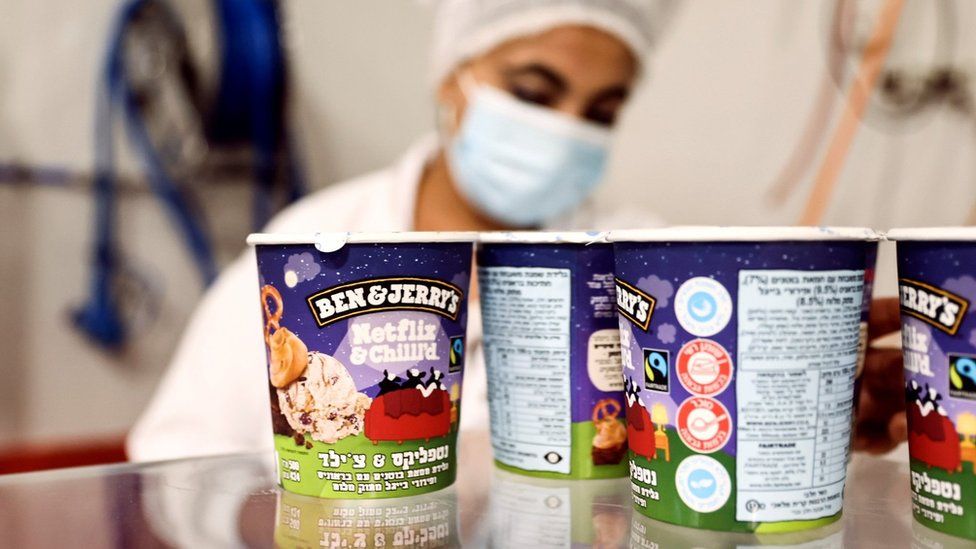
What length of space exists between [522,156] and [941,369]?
0.98 meters

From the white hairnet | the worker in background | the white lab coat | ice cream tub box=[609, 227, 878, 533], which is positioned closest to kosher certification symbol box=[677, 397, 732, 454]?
ice cream tub box=[609, 227, 878, 533]

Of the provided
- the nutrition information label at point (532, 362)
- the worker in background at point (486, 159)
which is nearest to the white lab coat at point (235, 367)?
the worker in background at point (486, 159)

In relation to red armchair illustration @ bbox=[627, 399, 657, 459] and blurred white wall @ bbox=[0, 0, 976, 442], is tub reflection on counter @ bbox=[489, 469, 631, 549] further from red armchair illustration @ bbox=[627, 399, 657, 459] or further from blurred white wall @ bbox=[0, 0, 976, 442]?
blurred white wall @ bbox=[0, 0, 976, 442]

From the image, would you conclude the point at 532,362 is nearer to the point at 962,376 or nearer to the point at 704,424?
the point at 704,424

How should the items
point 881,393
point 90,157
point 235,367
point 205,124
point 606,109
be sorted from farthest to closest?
point 205,124 < point 90,157 < point 606,109 < point 235,367 < point 881,393

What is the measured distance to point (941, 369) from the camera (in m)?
0.49

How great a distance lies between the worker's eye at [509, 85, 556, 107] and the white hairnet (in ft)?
0.29

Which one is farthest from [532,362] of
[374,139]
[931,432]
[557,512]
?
[374,139]

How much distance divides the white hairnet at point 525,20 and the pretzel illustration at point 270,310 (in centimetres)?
91

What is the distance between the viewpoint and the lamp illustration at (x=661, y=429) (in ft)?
1.75

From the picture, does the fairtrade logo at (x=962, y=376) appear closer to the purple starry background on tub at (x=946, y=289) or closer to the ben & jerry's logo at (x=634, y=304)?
the purple starry background on tub at (x=946, y=289)

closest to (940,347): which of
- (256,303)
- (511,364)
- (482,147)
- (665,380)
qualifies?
(665,380)

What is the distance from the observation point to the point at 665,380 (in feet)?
1.74

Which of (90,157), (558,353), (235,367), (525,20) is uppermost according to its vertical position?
(525,20)
